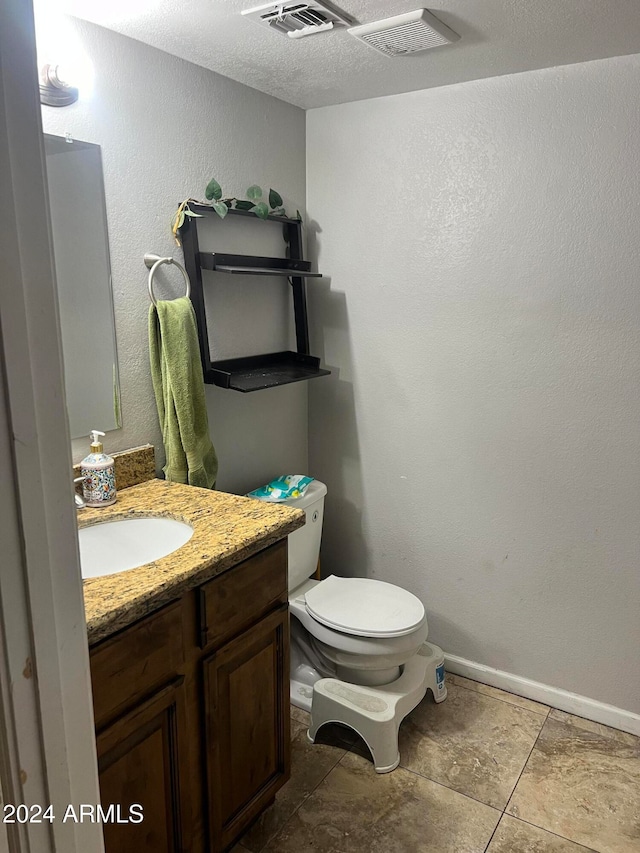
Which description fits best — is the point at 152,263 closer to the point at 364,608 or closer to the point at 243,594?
the point at 243,594

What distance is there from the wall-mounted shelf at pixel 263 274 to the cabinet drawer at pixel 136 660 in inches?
35.0

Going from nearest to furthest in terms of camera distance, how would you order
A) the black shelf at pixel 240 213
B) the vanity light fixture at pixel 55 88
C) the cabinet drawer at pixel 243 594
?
the cabinet drawer at pixel 243 594
the vanity light fixture at pixel 55 88
the black shelf at pixel 240 213

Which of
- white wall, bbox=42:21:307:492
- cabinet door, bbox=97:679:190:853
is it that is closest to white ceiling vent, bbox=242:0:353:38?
white wall, bbox=42:21:307:492

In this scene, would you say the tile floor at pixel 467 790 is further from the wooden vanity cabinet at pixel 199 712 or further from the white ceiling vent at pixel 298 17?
the white ceiling vent at pixel 298 17

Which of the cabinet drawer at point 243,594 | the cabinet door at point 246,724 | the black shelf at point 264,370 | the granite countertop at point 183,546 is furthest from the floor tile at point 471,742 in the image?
the black shelf at point 264,370

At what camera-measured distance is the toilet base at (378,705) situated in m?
2.00

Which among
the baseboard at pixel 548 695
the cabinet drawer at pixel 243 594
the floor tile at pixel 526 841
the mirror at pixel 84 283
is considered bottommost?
the floor tile at pixel 526 841

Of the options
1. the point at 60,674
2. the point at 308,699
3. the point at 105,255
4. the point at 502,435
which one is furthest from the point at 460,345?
the point at 60,674

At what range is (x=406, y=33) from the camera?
1.71m

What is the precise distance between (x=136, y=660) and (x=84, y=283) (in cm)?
101

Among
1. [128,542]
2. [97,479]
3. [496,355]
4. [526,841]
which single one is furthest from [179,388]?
[526,841]

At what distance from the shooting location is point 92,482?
5.68 ft

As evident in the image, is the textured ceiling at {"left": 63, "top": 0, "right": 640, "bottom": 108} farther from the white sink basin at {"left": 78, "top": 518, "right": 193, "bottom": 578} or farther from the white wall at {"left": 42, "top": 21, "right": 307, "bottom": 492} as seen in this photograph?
the white sink basin at {"left": 78, "top": 518, "right": 193, "bottom": 578}

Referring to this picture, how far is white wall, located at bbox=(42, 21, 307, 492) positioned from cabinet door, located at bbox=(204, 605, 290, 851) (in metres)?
0.69
